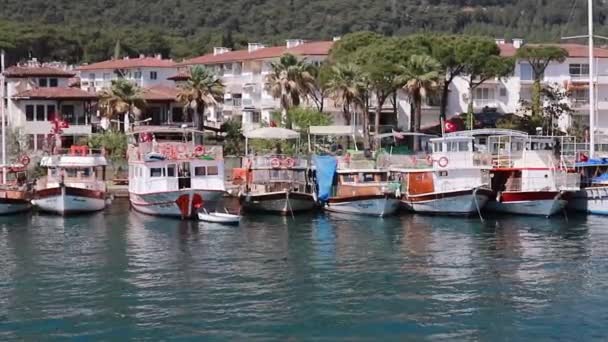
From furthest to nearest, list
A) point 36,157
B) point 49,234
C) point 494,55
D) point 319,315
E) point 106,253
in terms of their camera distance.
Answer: point 494,55 → point 36,157 → point 49,234 → point 106,253 → point 319,315

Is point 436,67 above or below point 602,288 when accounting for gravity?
above

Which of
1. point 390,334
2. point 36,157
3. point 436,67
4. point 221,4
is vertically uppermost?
point 221,4

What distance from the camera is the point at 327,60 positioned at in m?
85.1

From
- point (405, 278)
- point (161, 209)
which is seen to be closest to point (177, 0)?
point (161, 209)

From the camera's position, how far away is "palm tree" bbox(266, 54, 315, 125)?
7625 centimetres

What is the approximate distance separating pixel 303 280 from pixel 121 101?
39626mm

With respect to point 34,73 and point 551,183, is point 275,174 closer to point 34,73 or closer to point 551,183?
point 551,183

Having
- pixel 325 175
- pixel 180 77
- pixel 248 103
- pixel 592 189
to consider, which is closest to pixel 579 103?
pixel 248 103

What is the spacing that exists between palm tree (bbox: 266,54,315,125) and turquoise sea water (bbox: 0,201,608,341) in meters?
23.5

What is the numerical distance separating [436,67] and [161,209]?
83.6 ft

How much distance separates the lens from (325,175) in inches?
2350

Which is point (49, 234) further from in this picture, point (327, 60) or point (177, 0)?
point (177, 0)

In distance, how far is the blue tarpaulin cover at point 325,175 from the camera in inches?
2344

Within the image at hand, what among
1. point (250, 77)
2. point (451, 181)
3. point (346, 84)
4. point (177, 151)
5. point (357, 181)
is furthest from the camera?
point (250, 77)
